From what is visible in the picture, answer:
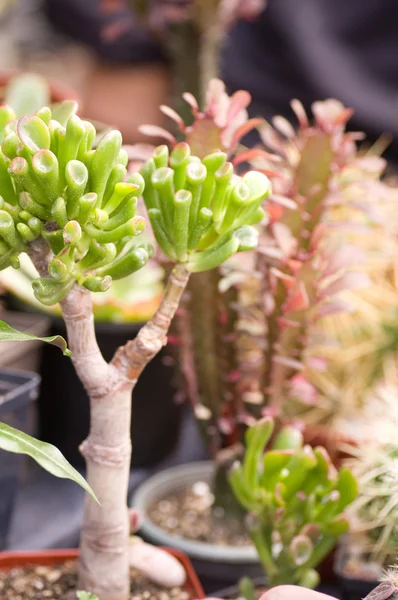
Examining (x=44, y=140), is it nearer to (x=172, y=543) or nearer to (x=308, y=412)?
(x=172, y=543)

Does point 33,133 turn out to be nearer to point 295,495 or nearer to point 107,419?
point 107,419

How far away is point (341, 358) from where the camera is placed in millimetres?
914

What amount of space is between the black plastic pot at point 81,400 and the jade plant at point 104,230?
0.36 metres

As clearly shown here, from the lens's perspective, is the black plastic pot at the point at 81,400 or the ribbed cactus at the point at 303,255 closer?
the ribbed cactus at the point at 303,255

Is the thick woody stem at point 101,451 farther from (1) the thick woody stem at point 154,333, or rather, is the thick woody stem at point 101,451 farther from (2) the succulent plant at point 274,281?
(2) the succulent plant at point 274,281

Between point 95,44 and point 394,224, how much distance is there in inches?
40.7

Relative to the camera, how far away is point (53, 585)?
54cm

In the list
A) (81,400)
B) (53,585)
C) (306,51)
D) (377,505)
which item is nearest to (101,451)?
(53,585)

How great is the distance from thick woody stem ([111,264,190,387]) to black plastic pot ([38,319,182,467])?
0.38m

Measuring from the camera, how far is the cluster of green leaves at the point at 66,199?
1.26 feet

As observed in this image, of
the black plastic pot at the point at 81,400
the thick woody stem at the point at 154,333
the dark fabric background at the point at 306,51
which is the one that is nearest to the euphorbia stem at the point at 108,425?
the thick woody stem at the point at 154,333

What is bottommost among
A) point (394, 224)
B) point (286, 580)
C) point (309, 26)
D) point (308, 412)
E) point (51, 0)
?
point (286, 580)

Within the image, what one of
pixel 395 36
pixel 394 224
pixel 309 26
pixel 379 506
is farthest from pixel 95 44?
pixel 379 506

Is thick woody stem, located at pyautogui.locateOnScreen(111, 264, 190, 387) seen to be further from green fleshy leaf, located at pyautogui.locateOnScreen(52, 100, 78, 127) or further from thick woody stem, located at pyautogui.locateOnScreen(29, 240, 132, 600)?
green fleshy leaf, located at pyautogui.locateOnScreen(52, 100, 78, 127)
